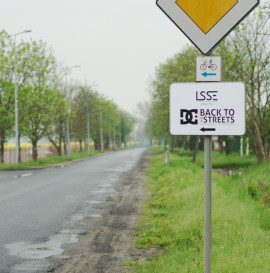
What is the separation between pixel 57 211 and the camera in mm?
11625

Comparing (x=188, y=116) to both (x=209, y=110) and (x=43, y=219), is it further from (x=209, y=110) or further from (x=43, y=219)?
(x=43, y=219)

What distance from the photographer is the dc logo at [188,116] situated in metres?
3.27

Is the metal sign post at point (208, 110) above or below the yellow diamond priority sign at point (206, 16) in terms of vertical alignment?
below

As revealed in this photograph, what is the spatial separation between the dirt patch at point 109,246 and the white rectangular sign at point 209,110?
138 inches

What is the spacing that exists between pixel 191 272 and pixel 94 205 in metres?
7.62

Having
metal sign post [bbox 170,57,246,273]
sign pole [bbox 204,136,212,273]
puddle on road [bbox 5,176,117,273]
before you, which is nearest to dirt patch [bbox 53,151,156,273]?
puddle on road [bbox 5,176,117,273]

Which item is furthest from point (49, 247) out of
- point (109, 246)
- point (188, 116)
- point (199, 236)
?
point (188, 116)

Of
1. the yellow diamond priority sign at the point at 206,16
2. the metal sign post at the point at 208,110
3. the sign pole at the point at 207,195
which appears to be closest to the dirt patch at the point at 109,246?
the sign pole at the point at 207,195

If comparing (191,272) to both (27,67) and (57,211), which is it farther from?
(27,67)

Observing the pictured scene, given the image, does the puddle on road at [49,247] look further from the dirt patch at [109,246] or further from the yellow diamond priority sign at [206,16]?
the yellow diamond priority sign at [206,16]

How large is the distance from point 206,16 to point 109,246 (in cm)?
529

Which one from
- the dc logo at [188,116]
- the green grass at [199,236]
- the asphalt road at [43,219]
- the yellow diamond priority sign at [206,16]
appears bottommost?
the asphalt road at [43,219]

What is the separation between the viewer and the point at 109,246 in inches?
299

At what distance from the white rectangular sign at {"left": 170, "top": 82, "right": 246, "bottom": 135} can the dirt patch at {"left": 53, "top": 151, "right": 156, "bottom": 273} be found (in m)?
3.49
